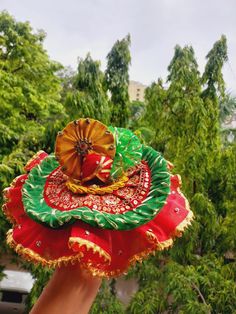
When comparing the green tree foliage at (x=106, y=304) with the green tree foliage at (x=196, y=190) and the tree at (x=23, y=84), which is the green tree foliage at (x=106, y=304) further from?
the tree at (x=23, y=84)

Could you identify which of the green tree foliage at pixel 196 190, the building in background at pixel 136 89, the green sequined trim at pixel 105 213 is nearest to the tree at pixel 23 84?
the green tree foliage at pixel 196 190

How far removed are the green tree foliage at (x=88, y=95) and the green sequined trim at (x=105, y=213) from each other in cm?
227

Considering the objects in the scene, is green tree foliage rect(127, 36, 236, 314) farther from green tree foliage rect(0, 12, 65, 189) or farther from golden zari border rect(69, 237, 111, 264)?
green tree foliage rect(0, 12, 65, 189)

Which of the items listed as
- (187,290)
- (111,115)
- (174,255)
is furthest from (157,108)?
(187,290)

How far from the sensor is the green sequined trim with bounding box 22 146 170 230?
1.29 meters

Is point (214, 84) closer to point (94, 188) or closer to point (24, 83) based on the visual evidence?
point (94, 188)

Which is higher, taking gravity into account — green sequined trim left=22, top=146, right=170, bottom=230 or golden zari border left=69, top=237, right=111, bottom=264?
green sequined trim left=22, top=146, right=170, bottom=230

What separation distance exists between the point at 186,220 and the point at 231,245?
102 inches

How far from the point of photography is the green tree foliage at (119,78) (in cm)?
407

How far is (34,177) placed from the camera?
159cm

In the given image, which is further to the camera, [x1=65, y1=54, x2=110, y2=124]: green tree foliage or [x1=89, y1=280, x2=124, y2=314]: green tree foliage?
[x1=65, y1=54, x2=110, y2=124]: green tree foliage

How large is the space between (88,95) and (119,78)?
0.42m

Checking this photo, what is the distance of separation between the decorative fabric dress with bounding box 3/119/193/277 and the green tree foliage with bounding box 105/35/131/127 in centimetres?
251

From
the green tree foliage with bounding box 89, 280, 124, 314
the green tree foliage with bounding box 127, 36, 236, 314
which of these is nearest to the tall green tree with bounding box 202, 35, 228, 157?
the green tree foliage with bounding box 127, 36, 236, 314
